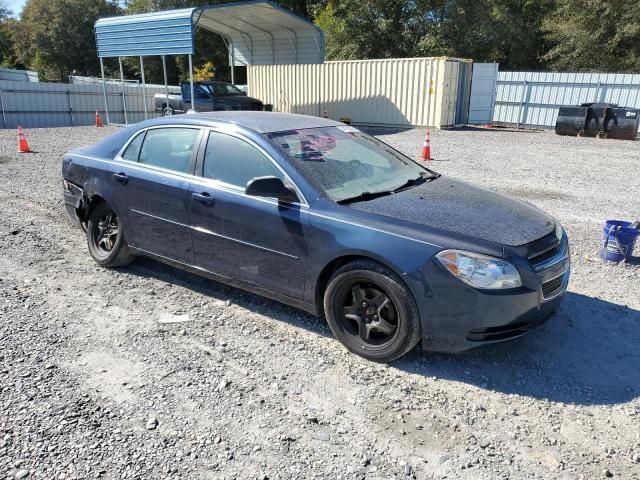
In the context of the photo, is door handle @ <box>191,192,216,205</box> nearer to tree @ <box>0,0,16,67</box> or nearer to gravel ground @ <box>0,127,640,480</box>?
gravel ground @ <box>0,127,640,480</box>

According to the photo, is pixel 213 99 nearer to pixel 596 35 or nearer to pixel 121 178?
pixel 121 178

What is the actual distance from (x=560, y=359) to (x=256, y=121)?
2934mm

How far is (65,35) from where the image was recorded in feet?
162

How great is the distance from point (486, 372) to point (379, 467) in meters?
1.21

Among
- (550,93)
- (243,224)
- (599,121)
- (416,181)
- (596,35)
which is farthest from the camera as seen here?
(596,35)

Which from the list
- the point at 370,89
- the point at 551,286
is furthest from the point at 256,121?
the point at 370,89

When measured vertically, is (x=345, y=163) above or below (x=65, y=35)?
below

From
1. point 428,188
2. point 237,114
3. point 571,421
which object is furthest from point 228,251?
point 571,421

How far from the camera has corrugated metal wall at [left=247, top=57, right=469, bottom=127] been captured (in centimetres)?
1923

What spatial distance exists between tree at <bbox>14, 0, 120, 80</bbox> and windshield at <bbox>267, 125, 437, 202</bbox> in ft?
174

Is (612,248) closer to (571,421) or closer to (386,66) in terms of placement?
(571,421)

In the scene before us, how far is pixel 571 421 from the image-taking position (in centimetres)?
301

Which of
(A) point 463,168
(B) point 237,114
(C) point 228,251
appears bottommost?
(A) point 463,168

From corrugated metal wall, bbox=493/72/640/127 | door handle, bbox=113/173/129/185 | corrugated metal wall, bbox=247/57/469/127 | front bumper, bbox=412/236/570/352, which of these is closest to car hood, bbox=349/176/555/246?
front bumper, bbox=412/236/570/352
